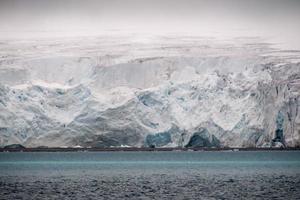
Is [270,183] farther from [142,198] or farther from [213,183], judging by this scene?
[142,198]

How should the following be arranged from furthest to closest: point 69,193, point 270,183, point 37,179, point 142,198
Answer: point 37,179 < point 270,183 < point 69,193 < point 142,198

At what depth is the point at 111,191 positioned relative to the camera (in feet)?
237

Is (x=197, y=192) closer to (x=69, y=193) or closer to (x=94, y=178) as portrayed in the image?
(x=69, y=193)

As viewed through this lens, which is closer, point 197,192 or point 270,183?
point 197,192

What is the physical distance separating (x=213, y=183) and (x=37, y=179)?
2333 centimetres

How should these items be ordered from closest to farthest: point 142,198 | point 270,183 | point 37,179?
1. point 142,198
2. point 270,183
3. point 37,179

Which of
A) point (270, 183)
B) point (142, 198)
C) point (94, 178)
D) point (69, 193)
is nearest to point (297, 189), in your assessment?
point (270, 183)

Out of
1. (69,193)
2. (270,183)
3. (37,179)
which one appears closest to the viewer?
(69,193)

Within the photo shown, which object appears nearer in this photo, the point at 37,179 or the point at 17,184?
the point at 17,184

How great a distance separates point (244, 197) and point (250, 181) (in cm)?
1953

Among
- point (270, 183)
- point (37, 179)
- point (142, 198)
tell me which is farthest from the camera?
point (37, 179)

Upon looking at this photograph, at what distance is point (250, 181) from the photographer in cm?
8400

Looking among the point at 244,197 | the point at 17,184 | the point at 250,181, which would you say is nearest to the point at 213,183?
the point at 250,181

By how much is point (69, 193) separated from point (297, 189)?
2230 centimetres
